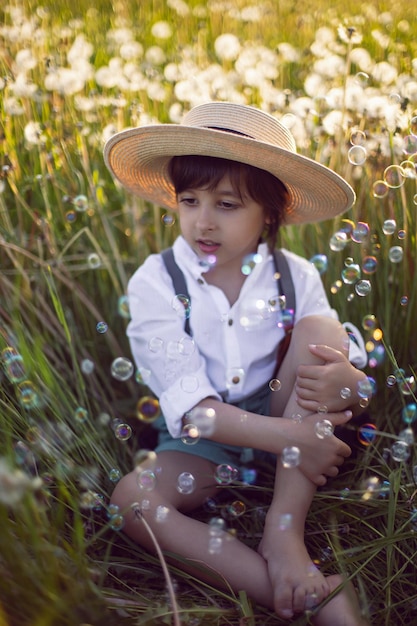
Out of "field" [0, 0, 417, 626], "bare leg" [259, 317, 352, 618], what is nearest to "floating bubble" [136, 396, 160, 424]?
"field" [0, 0, 417, 626]

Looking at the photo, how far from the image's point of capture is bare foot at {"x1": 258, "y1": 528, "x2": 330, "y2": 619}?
163 centimetres

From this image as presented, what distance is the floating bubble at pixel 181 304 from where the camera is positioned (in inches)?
78.8

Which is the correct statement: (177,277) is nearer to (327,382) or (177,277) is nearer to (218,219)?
(218,219)

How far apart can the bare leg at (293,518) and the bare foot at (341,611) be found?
3 centimetres

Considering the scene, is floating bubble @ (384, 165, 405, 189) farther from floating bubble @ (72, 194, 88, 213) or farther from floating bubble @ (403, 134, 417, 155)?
floating bubble @ (72, 194, 88, 213)

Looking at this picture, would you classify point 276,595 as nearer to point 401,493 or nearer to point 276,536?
point 276,536

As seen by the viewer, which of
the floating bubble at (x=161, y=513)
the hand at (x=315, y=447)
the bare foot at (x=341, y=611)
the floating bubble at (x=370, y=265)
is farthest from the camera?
the floating bubble at (x=370, y=265)

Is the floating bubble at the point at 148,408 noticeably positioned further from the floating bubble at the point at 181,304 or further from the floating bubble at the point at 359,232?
the floating bubble at the point at 359,232

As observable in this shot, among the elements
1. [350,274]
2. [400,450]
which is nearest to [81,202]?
[350,274]

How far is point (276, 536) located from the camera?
176 cm

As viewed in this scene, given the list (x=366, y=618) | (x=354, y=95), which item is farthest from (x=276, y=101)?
(x=366, y=618)

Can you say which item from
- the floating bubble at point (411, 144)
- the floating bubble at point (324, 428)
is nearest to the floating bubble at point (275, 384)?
the floating bubble at point (324, 428)

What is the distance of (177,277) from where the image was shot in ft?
7.05

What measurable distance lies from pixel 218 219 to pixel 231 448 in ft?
2.24
